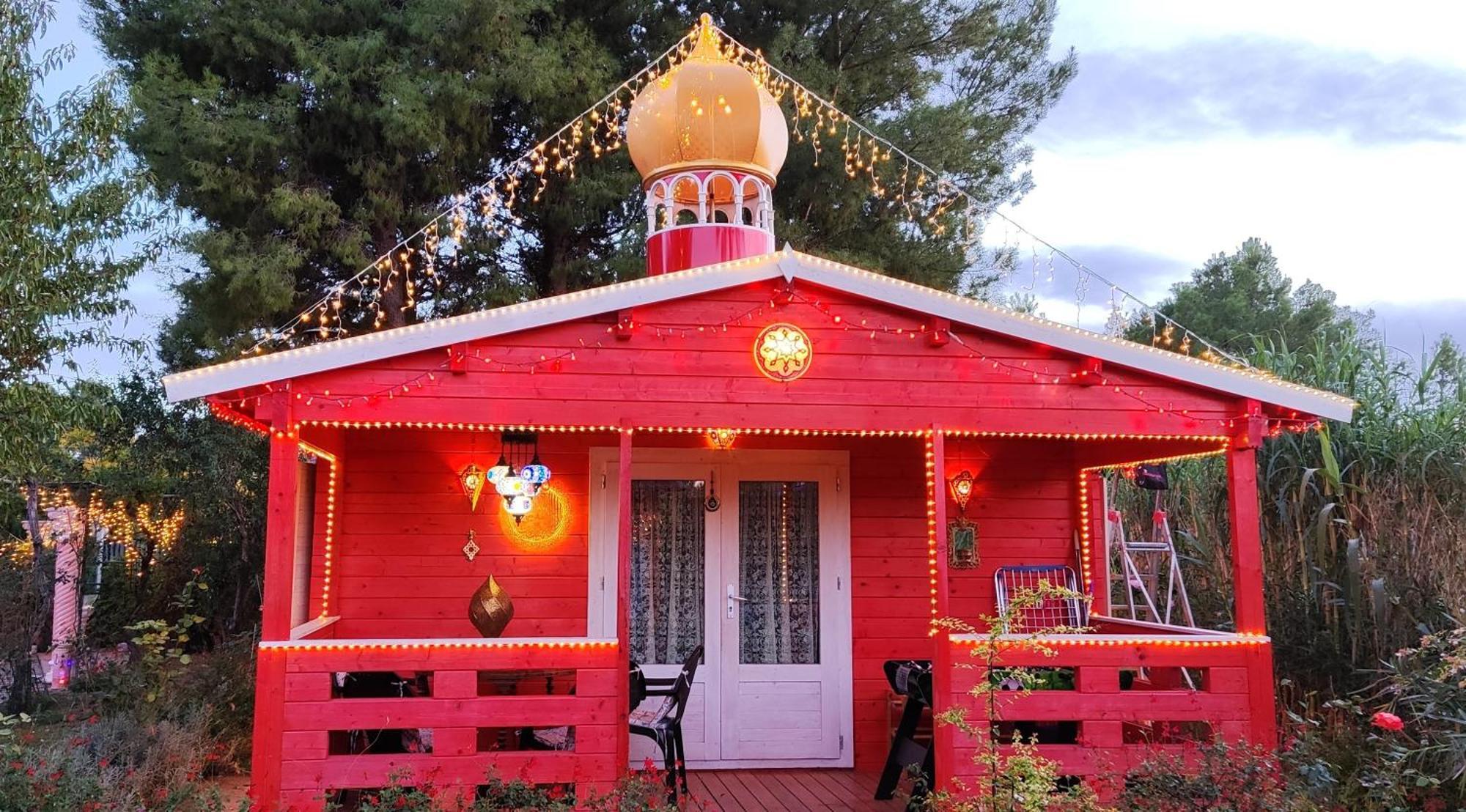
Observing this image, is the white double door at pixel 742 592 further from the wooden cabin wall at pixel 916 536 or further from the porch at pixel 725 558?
the wooden cabin wall at pixel 916 536

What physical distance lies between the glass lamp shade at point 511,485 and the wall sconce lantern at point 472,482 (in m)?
0.36

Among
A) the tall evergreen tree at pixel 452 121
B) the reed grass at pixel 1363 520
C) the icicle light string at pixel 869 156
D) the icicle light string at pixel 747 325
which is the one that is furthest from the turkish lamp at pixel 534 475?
the reed grass at pixel 1363 520

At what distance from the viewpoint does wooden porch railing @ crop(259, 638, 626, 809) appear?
5.64 m

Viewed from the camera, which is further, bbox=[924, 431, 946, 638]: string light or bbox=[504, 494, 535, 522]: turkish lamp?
bbox=[504, 494, 535, 522]: turkish lamp

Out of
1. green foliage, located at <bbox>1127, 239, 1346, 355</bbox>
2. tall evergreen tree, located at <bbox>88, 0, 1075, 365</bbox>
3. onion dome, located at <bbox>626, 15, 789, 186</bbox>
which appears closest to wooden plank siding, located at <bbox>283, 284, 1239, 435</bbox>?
onion dome, located at <bbox>626, 15, 789, 186</bbox>

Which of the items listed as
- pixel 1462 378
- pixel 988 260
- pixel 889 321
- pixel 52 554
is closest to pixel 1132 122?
pixel 988 260

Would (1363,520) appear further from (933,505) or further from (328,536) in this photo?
(328,536)

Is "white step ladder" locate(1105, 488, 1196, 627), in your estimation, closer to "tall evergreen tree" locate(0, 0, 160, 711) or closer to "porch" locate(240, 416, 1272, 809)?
"porch" locate(240, 416, 1272, 809)

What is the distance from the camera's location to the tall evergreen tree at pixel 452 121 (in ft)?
36.2

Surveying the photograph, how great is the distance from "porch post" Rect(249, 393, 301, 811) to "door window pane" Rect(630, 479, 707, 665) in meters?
2.67

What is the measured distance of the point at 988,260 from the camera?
1538 cm

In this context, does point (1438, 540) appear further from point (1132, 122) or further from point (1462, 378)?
point (1132, 122)

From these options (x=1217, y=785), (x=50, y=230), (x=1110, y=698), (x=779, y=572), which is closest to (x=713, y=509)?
(x=779, y=572)

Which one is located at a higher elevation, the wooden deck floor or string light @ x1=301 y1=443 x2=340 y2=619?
string light @ x1=301 y1=443 x2=340 y2=619
